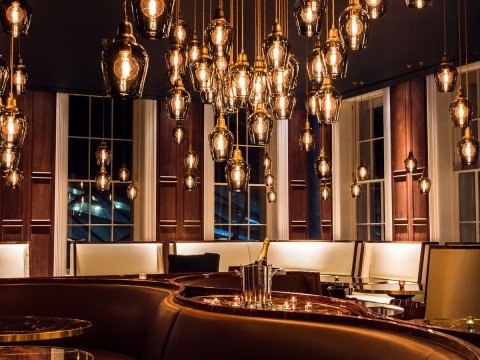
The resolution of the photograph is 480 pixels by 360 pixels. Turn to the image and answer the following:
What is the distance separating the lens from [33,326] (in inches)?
150

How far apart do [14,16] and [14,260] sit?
6.41 meters

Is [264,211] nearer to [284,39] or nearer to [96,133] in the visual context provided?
[96,133]

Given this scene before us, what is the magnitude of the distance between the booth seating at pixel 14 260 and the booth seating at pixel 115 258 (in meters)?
0.88

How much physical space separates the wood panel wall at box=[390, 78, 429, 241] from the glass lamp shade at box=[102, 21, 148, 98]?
8104 millimetres

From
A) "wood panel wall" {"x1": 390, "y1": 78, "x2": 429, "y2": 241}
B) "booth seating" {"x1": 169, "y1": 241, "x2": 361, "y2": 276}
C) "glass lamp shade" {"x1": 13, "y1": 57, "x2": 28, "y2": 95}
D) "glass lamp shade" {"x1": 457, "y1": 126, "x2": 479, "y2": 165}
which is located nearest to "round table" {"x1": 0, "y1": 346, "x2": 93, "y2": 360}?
"glass lamp shade" {"x1": 13, "y1": 57, "x2": 28, "y2": 95}

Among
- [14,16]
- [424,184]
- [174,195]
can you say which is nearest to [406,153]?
[424,184]

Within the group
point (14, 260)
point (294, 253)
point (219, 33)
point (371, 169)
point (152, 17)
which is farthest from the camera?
point (294, 253)

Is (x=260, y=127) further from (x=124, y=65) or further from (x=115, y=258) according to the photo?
(x=115, y=258)

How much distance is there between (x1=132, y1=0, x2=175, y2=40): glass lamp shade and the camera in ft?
10.4

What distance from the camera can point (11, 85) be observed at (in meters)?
5.87

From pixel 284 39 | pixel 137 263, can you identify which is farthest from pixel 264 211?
pixel 284 39

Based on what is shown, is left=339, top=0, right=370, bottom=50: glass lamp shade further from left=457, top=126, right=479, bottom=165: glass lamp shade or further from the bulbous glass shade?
left=457, top=126, right=479, bottom=165: glass lamp shade

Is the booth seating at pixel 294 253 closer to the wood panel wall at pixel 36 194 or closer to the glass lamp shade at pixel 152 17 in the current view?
the wood panel wall at pixel 36 194

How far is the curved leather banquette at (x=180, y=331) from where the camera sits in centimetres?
209
